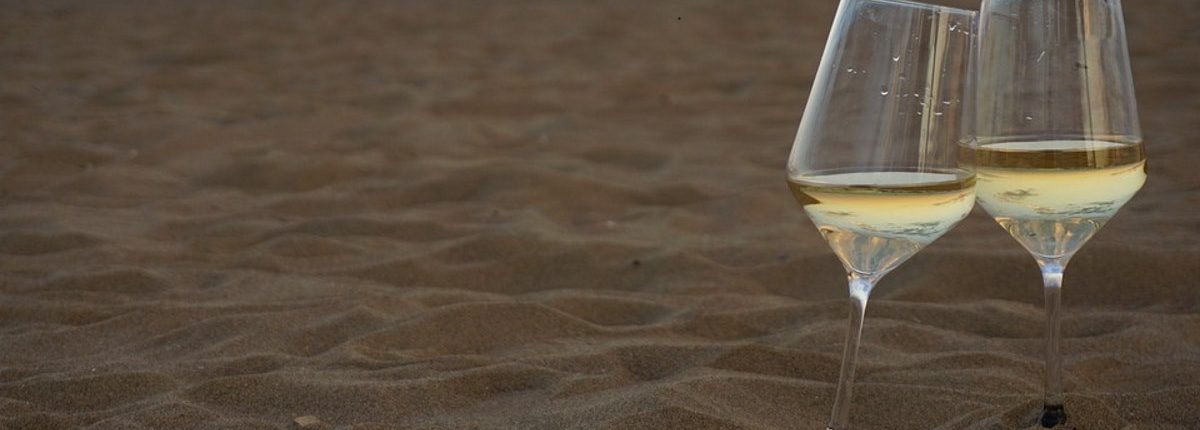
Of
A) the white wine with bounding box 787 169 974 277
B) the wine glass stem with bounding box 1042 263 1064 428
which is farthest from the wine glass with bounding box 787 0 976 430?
the wine glass stem with bounding box 1042 263 1064 428

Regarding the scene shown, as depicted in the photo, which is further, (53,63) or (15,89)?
(53,63)

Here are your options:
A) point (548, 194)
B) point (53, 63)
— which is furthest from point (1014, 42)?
point (53, 63)

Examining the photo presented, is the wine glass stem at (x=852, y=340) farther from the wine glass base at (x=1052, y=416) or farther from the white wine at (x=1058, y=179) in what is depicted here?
the wine glass base at (x=1052, y=416)

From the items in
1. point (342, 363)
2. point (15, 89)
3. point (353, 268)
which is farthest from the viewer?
point (15, 89)

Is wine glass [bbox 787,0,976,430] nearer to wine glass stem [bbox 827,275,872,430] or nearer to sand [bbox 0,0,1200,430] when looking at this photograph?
wine glass stem [bbox 827,275,872,430]

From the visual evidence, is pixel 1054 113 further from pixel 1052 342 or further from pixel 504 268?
pixel 504 268

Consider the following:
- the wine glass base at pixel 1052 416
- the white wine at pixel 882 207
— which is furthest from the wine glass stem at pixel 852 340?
the wine glass base at pixel 1052 416

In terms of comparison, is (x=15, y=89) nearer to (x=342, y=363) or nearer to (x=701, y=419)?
(x=342, y=363)
